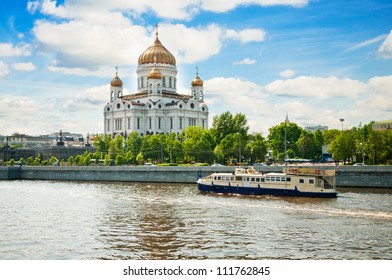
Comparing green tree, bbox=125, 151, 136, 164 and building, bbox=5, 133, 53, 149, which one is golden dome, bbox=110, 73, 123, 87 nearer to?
building, bbox=5, 133, 53, 149

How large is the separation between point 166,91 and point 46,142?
45504mm

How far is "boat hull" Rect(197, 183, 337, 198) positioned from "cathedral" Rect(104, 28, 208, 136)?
47.6 metres

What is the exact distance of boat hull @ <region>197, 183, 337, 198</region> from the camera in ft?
98.0

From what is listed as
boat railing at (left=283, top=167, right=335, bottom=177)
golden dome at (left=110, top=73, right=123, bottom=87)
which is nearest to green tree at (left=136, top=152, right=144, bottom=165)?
golden dome at (left=110, top=73, right=123, bottom=87)

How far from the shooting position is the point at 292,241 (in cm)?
1565

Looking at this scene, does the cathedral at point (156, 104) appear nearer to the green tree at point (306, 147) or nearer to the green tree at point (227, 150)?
the green tree at point (227, 150)

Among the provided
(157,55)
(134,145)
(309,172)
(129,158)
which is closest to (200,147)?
(129,158)

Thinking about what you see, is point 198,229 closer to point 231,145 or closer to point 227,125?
point 231,145

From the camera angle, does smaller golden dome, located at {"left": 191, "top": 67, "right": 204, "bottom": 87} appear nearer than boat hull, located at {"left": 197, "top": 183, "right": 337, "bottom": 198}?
No

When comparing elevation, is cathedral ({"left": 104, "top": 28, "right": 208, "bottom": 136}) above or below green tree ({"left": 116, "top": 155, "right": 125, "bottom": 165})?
above

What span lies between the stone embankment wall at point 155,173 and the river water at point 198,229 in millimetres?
7255

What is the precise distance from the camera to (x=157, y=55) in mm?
84062
